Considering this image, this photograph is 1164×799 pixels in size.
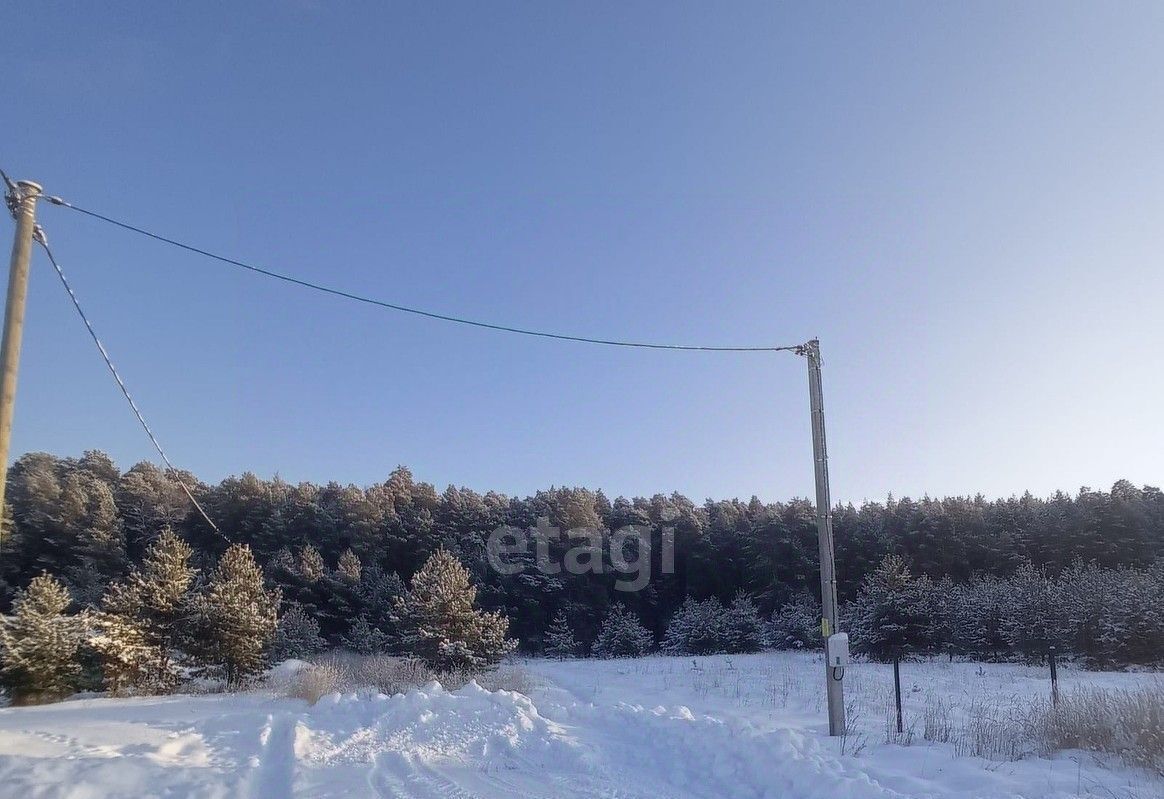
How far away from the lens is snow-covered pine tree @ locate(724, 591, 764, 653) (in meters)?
34.0

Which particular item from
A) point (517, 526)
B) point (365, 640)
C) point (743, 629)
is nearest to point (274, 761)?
point (365, 640)

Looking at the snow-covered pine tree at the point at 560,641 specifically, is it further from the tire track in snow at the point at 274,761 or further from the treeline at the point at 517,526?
the tire track in snow at the point at 274,761

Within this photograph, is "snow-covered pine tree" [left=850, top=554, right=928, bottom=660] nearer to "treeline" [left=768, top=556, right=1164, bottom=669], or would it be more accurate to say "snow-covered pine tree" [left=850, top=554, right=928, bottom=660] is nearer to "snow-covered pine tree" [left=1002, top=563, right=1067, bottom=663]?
"treeline" [left=768, top=556, right=1164, bottom=669]

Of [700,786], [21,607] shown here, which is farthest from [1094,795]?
[21,607]

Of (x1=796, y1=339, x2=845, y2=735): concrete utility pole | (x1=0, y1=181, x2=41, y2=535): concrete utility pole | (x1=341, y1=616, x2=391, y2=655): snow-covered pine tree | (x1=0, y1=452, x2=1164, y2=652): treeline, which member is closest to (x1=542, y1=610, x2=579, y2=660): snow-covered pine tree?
(x1=0, y1=452, x2=1164, y2=652): treeline

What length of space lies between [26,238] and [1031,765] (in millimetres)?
10823

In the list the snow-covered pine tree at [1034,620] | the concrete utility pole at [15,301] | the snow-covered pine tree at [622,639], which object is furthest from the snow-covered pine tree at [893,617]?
the concrete utility pole at [15,301]

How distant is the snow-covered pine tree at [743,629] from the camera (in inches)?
1339

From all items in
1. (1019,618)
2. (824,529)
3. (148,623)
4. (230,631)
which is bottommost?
(230,631)

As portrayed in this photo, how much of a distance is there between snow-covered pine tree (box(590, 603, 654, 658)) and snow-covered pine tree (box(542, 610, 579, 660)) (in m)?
1.24

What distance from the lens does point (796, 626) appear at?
33969 millimetres

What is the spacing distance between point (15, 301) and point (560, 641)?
108 ft

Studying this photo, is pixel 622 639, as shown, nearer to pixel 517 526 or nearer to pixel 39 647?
pixel 517 526

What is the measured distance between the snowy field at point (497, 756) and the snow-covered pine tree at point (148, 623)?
6.19 meters
